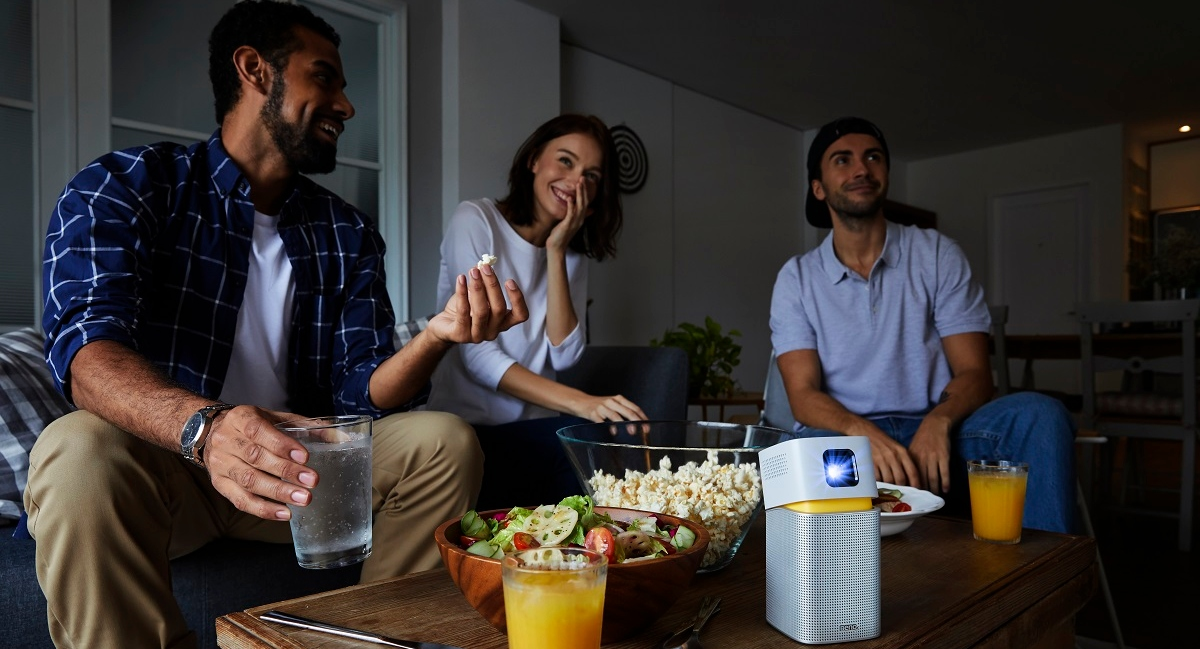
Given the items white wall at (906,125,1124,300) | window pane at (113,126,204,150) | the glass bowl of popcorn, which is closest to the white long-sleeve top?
the glass bowl of popcorn

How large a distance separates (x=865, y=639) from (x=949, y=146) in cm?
717

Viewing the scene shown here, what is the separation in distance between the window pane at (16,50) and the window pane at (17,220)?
0.23ft

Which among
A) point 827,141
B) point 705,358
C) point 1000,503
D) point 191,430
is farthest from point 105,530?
point 705,358

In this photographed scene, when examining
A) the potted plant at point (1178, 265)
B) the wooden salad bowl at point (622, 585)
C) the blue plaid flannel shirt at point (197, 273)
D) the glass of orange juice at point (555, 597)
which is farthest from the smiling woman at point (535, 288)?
the potted plant at point (1178, 265)

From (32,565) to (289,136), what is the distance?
2.77 feet

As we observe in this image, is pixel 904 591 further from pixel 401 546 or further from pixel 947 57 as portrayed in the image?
pixel 947 57

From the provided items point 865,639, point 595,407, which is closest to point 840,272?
point 595,407

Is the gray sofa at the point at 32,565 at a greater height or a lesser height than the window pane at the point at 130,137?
lesser

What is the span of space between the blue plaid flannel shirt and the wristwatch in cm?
28

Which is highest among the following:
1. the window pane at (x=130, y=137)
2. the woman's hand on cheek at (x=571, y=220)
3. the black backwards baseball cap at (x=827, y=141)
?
the window pane at (x=130, y=137)

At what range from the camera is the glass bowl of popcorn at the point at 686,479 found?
0.92 metres

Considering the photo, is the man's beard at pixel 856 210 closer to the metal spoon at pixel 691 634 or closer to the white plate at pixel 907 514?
the white plate at pixel 907 514

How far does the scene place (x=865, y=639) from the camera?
73 cm

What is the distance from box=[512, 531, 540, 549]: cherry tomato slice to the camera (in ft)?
2.33
